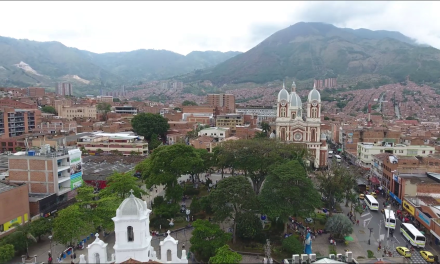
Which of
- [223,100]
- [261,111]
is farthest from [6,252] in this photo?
[223,100]

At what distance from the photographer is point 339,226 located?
77.0ft

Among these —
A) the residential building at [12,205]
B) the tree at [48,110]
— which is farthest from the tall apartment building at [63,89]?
the residential building at [12,205]

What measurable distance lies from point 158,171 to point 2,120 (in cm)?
4243

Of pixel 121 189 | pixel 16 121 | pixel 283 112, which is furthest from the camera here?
pixel 16 121

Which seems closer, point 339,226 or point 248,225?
point 248,225

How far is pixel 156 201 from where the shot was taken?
2859 centimetres

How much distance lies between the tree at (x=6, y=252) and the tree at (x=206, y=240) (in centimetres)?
1039

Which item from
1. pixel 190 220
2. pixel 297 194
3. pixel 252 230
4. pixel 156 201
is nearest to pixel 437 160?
pixel 297 194

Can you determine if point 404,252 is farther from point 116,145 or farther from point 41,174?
point 116,145

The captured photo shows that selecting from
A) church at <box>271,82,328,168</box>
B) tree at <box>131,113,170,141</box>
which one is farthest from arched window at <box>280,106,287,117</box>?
tree at <box>131,113,170,141</box>

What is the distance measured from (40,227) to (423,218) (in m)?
27.0

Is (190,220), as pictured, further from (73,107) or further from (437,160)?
(73,107)

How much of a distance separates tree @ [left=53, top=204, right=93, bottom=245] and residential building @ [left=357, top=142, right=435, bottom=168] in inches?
1397

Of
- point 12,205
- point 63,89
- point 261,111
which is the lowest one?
point 12,205
